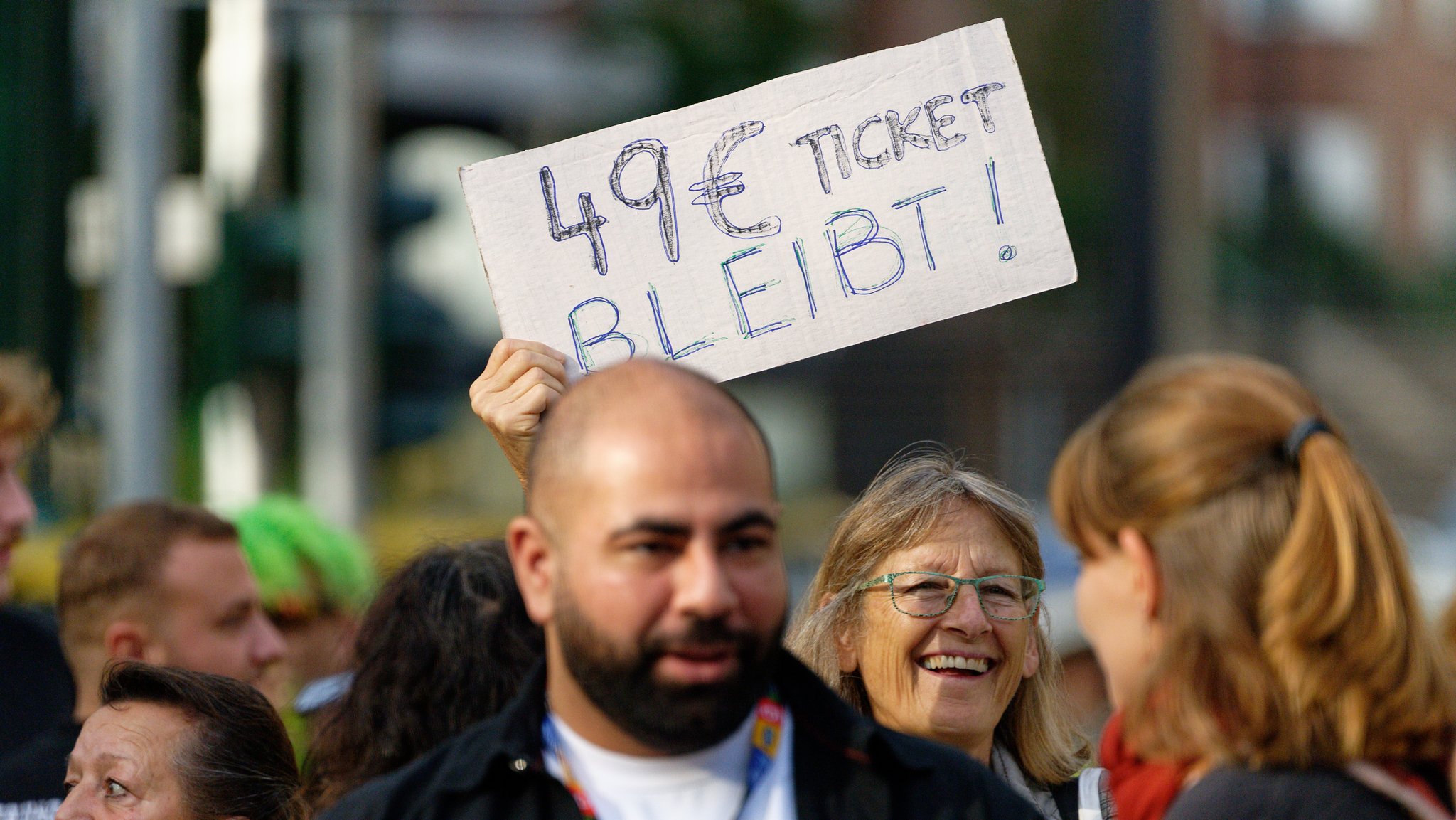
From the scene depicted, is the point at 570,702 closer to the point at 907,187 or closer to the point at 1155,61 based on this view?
the point at 907,187

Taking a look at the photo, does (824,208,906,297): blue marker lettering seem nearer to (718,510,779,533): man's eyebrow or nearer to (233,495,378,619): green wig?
(718,510,779,533): man's eyebrow

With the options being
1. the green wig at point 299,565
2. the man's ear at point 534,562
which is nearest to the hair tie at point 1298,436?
the man's ear at point 534,562

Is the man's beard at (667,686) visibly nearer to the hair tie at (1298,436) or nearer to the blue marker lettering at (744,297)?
the hair tie at (1298,436)

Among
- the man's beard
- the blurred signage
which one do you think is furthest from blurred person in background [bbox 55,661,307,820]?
the blurred signage

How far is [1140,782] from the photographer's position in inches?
86.7

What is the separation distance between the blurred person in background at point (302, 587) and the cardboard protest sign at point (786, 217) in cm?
191

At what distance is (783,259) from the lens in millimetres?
A: 2797

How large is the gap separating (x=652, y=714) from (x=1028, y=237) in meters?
1.24

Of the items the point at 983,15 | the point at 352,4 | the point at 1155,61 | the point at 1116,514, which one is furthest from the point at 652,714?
the point at 983,15

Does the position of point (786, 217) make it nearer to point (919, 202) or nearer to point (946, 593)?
point (919, 202)

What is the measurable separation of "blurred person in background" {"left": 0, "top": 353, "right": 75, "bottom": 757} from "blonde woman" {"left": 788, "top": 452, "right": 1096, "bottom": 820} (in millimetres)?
1594

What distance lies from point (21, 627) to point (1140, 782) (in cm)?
247

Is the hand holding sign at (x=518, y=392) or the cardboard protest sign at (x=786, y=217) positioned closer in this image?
the hand holding sign at (x=518, y=392)

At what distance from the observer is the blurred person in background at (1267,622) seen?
6.66ft
